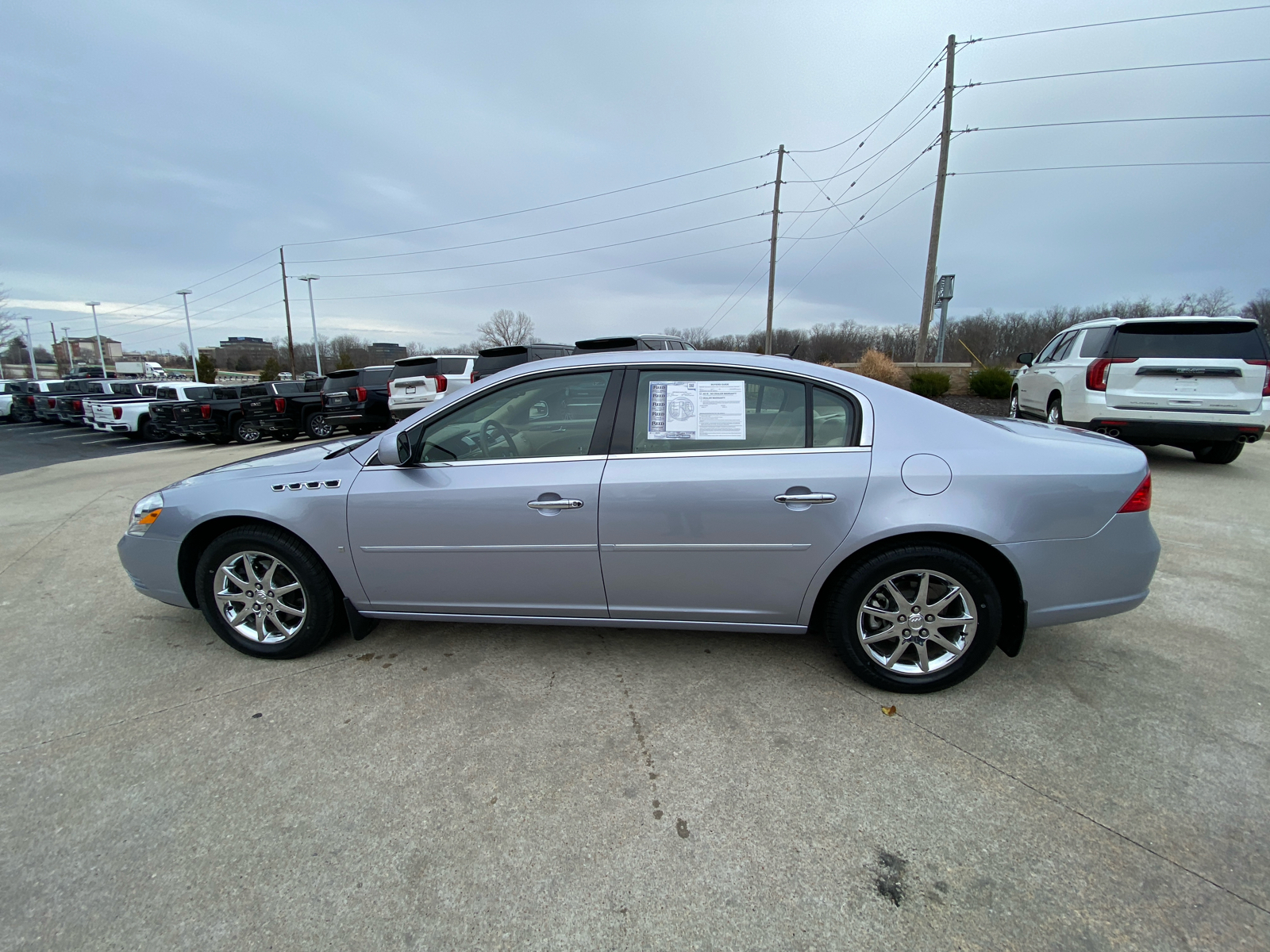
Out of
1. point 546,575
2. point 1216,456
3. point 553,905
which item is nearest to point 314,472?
point 546,575

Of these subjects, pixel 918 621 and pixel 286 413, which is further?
pixel 286 413

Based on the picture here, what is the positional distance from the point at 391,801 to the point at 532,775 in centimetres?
50

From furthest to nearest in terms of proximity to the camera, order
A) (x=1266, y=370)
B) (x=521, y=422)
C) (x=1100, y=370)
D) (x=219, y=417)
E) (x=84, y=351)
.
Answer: (x=84, y=351) < (x=219, y=417) < (x=1100, y=370) < (x=1266, y=370) < (x=521, y=422)

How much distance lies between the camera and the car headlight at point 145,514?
3021mm

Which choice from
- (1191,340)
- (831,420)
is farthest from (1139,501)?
(1191,340)

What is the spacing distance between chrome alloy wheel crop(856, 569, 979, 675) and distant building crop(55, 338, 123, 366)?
110 metres

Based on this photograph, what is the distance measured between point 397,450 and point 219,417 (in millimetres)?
13486

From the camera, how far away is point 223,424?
13.2 meters

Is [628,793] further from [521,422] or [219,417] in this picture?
[219,417]

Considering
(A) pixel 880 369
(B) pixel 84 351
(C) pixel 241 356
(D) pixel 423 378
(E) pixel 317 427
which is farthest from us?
(B) pixel 84 351

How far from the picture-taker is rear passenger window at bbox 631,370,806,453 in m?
2.59

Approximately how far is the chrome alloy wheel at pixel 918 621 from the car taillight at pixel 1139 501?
29.8 inches

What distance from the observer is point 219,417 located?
13156 millimetres

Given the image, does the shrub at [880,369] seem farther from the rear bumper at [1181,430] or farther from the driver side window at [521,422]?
the driver side window at [521,422]
